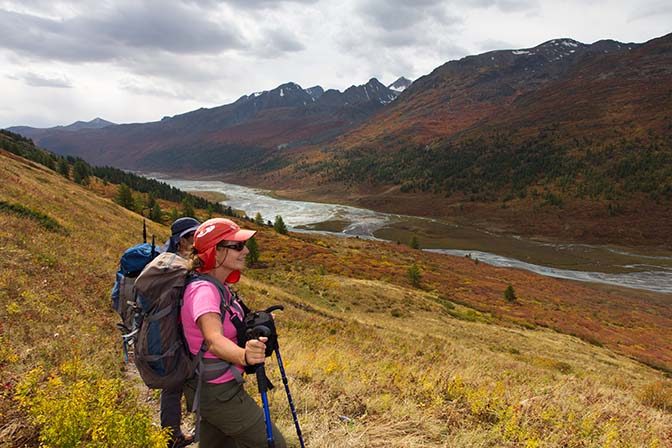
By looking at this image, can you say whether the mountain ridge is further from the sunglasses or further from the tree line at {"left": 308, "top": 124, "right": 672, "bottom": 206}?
the sunglasses

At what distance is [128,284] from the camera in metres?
3.54

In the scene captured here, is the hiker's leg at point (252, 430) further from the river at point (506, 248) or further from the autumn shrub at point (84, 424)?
the river at point (506, 248)

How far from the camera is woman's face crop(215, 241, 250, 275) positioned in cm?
301

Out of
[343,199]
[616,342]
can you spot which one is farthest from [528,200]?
[616,342]

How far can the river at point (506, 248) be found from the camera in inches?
2240

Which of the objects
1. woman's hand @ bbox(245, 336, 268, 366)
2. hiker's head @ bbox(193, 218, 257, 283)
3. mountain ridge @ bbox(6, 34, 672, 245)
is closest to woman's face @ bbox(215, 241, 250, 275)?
hiker's head @ bbox(193, 218, 257, 283)

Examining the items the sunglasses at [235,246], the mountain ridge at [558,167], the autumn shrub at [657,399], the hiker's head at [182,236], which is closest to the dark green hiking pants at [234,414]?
the sunglasses at [235,246]

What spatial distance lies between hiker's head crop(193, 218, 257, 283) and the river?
65.3 m

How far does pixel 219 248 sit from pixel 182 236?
1.03m

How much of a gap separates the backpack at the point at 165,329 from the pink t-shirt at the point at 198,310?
0.17 feet

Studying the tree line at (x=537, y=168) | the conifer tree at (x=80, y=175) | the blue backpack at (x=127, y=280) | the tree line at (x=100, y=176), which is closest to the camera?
the blue backpack at (x=127, y=280)


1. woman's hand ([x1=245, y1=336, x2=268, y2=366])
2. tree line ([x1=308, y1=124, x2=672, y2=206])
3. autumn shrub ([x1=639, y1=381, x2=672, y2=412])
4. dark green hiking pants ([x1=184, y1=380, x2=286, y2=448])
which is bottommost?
autumn shrub ([x1=639, y1=381, x2=672, y2=412])

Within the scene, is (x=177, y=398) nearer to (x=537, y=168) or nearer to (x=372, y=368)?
(x=372, y=368)

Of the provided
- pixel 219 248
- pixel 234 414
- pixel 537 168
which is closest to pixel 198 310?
pixel 219 248
